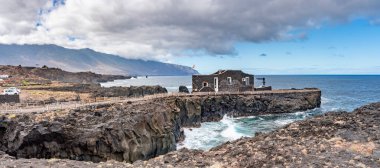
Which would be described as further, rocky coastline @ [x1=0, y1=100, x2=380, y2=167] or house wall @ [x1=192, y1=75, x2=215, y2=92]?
house wall @ [x1=192, y1=75, x2=215, y2=92]

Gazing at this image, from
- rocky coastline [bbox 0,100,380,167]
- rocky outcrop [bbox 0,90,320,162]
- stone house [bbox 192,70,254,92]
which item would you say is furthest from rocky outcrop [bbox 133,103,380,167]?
stone house [bbox 192,70,254,92]

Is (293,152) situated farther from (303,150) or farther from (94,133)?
(94,133)

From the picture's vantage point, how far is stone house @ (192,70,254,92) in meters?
81.7

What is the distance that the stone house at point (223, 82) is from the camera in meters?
81.7

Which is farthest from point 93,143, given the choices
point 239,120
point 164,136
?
point 239,120

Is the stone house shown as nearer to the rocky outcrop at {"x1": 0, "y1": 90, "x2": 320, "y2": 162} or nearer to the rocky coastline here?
the rocky outcrop at {"x1": 0, "y1": 90, "x2": 320, "y2": 162}

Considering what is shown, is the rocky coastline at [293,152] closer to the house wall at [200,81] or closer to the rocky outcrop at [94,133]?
the rocky outcrop at [94,133]

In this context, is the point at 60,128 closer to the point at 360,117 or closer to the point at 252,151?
the point at 252,151

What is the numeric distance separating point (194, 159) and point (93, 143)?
1736 cm

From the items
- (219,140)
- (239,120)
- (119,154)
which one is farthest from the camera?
(239,120)

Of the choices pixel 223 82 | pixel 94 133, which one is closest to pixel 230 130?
pixel 223 82

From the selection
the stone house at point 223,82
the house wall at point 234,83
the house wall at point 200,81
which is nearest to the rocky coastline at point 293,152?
the stone house at point 223,82

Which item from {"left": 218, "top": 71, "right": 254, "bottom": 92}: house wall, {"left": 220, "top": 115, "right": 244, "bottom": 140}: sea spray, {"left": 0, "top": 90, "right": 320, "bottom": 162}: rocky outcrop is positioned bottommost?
{"left": 220, "top": 115, "right": 244, "bottom": 140}: sea spray

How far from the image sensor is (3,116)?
3656cm
